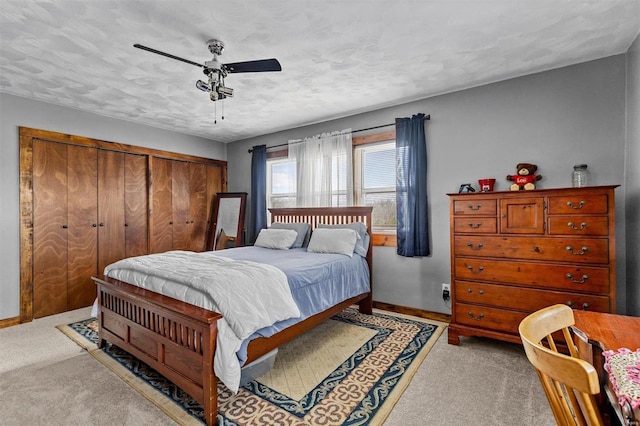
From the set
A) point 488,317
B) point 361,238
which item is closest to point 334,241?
point 361,238

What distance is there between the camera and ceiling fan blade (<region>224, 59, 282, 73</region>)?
217 cm

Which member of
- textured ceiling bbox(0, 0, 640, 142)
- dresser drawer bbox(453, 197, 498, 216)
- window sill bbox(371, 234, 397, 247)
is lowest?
window sill bbox(371, 234, 397, 247)

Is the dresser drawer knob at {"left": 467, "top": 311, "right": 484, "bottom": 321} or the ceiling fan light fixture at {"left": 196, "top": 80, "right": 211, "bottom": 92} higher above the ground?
the ceiling fan light fixture at {"left": 196, "top": 80, "right": 211, "bottom": 92}

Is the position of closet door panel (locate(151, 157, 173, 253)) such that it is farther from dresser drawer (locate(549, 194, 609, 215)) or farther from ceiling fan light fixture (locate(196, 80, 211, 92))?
dresser drawer (locate(549, 194, 609, 215))

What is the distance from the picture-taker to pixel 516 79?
304 cm

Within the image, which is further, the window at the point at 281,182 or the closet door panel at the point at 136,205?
the window at the point at 281,182

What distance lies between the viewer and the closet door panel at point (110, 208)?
4098mm

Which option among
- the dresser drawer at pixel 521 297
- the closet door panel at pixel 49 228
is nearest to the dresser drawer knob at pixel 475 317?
the dresser drawer at pixel 521 297

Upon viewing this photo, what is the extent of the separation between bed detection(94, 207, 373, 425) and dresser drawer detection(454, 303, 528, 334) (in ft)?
3.76

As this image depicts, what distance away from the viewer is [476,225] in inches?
107

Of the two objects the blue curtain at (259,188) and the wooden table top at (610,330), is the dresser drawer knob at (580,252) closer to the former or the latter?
the wooden table top at (610,330)

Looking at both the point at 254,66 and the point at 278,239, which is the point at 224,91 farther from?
the point at 278,239

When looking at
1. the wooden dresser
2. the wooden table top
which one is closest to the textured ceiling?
the wooden dresser

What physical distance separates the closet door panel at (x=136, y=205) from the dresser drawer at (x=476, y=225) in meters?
4.26
